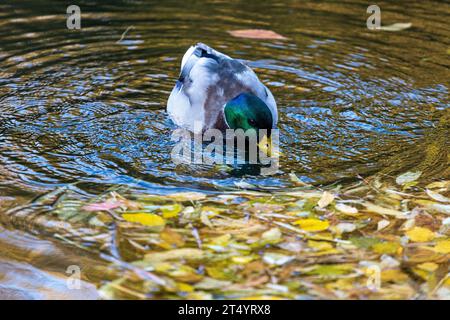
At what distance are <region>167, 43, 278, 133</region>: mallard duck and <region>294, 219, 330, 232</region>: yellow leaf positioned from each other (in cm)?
147

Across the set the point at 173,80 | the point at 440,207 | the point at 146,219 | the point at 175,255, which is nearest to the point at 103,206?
the point at 146,219

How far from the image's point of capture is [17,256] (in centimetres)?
405

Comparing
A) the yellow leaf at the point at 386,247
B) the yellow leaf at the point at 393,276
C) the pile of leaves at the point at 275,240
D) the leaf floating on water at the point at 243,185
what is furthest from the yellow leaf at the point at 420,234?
the leaf floating on water at the point at 243,185

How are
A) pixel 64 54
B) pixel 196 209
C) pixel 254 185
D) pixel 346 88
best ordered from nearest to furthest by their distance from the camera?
pixel 196 209
pixel 254 185
pixel 346 88
pixel 64 54

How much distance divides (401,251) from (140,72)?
361 centimetres

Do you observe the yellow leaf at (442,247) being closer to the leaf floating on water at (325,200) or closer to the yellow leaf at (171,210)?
the leaf floating on water at (325,200)

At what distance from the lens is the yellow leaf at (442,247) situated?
13.5 ft

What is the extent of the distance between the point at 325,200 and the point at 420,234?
0.63 metres

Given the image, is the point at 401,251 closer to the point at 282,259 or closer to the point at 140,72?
the point at 282,259

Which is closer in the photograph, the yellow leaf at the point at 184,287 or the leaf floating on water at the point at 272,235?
the yellow leaf at the point at 184,287

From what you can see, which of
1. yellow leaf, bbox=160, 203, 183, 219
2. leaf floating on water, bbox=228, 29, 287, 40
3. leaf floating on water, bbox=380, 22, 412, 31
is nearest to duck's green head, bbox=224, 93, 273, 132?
yellow leaf, bbox=160, 203, 183, 219

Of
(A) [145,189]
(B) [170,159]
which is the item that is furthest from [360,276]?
(B) [170,159]

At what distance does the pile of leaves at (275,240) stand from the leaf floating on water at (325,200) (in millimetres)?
12

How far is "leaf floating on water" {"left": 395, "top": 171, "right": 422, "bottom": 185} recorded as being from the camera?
4.93m
